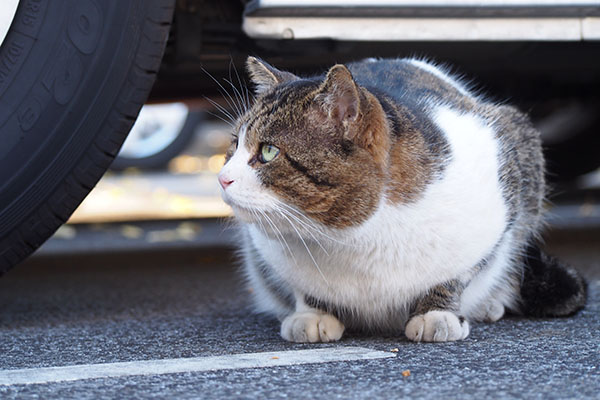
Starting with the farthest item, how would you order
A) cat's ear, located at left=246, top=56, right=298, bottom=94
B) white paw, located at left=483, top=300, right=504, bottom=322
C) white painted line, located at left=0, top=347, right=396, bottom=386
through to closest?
white paw, located at left=483, top=300, right=504, bottom=322
cat's ear, located at left=246, top=56, right=298, bottom=94
white painted line, located at left=0, top=347, right=396, bottom=386

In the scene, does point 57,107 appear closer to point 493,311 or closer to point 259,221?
Answer: point 259,221

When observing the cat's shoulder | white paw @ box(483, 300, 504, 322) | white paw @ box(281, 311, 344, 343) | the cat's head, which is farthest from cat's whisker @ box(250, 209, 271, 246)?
white paw @ box(483, 300, 504, 322)

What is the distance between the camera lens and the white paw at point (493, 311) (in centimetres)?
224

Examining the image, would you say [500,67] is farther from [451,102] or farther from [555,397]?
[555,397]

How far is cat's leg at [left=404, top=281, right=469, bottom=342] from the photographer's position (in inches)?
74.7

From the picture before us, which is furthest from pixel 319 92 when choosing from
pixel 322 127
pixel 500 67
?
pixel 500 67

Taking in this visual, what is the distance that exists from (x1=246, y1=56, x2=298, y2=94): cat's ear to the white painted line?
2.43 feet

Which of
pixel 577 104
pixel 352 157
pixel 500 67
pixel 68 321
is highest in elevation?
pixel 577 104

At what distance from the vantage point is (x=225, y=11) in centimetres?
281

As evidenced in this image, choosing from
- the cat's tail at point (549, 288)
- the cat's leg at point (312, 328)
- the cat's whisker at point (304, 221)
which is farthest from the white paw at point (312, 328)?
the cat's tail at point (549, 288)

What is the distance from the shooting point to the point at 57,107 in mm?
2037

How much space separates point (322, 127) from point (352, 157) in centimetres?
10

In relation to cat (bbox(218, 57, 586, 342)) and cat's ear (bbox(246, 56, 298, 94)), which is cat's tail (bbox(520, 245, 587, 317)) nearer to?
cat (bbox(218, 57, 586, 342))

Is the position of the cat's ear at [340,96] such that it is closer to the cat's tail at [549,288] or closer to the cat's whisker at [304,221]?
the cat's whisker at [304,221]
